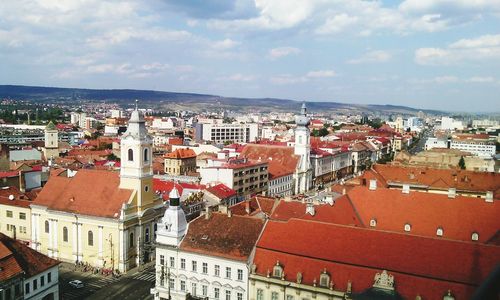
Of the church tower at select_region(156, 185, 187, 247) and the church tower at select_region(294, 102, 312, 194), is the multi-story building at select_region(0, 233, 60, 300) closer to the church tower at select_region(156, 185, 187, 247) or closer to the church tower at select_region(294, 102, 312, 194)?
the church tower at select_region(156, 185, 187, 247)

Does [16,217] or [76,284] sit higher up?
[16,217]

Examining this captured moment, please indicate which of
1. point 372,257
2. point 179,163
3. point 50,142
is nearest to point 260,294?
point 372,257

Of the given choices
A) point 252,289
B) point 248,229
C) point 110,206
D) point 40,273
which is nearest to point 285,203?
point 248,229

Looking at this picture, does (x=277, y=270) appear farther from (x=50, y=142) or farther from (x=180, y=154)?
(x=50, y=142)

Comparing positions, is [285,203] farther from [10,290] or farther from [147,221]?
[10,290]

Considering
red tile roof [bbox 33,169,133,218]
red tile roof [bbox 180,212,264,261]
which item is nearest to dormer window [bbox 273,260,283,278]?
red tile roof [bbox 180,212,264,261]

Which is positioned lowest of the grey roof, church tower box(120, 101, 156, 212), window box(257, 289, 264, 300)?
window box(257, 289, 264, 300)
